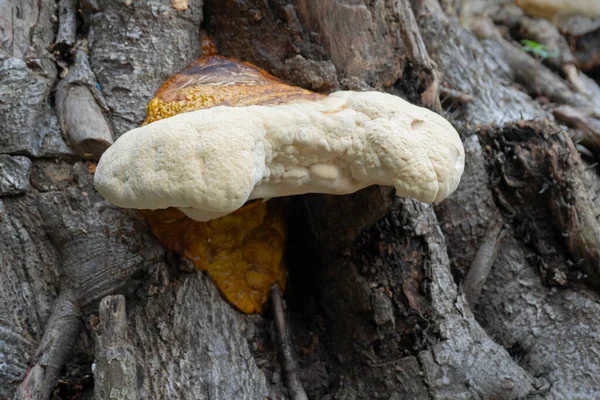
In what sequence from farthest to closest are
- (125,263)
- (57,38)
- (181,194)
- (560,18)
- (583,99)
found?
(560,18)
(583,99)
(57,38)
(125,263)
(181,194)

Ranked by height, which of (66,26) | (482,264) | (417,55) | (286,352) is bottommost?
(286,352)

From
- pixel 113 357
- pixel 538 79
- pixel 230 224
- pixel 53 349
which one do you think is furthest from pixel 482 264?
pixel 538 79

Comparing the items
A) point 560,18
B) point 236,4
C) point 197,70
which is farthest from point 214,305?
point 560,18

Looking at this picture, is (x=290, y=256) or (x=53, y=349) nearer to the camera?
(x=53, y=349)

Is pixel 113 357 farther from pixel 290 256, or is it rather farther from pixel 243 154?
pixel 290 256

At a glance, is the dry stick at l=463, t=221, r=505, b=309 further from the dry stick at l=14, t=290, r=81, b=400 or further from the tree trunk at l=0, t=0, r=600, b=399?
the dry stick at l=14, t=290, r=81, b=400

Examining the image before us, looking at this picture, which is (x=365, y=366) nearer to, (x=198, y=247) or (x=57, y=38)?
(x=198, y=247)

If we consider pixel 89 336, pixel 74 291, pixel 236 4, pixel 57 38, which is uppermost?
pixel 236 4
